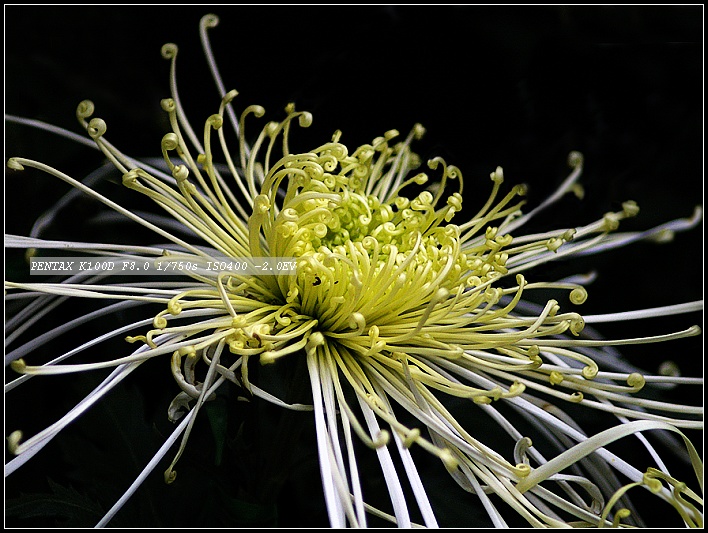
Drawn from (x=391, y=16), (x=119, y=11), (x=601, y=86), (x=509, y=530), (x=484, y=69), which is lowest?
(x=509, y=530)

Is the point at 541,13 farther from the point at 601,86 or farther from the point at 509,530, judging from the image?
the point at 509,530

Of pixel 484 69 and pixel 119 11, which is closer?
pixel 119 11

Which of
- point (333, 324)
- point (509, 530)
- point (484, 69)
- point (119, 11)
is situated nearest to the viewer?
point (509, 530)

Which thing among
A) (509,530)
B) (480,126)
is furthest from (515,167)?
(509,530)

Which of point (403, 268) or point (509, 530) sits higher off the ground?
point (403, 268)

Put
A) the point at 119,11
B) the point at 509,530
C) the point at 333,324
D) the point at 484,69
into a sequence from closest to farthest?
the point at 509,530, the point at 333,324, the point at 119,11, the point at 484,69

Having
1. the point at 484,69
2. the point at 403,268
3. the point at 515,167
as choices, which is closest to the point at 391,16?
the point at 484,69
